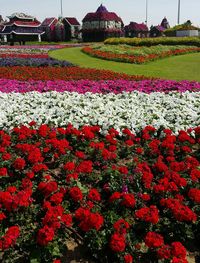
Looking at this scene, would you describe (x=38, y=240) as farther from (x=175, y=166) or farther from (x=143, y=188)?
(x=175, y=166)

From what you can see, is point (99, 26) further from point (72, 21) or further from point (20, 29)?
point (20, 29)

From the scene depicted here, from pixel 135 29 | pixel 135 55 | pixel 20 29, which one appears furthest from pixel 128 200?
pixel 135 29

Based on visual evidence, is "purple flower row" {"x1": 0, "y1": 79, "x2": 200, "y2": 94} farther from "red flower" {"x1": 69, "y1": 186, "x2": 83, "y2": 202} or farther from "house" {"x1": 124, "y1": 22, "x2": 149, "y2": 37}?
"house" {"x1": 124, "y1": 22, "x2": 149, "y2": 37}

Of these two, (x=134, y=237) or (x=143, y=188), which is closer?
(x=134, y=237)

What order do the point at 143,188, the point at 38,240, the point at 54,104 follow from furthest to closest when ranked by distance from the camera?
1. the point at 54,104
2. the point at 143,188
3. the point at 38,240

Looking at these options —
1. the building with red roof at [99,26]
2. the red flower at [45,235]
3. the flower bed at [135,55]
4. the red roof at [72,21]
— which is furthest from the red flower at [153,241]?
the red roof at [72,21]

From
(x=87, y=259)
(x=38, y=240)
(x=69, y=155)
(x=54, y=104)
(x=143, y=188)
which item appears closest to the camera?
(x=38, y=240)

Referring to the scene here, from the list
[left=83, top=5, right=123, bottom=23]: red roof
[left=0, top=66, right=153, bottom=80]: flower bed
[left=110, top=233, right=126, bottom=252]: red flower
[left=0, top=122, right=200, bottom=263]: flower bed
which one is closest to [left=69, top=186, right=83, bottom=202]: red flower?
[left=0, top=122, right=200, bottom=263]: flower bed

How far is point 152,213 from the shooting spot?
481cm

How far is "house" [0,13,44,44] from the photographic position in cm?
6925

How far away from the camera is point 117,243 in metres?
4.25

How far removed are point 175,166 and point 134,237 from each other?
1.81m

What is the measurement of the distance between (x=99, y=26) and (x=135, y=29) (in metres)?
20.2

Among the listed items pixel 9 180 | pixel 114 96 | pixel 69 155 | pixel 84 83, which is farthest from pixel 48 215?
pixel 84 83
